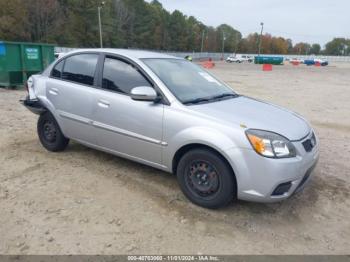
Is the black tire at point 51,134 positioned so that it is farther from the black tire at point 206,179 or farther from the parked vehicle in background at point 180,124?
the black tire at point 206,179

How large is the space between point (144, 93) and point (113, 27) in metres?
71.2

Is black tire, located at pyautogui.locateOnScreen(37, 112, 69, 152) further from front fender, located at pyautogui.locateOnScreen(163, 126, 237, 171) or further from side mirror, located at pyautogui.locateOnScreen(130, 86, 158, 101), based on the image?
front fender, located at pyautogui.locateOnScreen(163, 126, 237, 171)

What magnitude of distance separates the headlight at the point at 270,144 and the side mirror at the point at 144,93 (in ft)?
3.81

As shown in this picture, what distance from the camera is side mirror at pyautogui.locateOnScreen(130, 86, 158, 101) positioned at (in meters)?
3.71

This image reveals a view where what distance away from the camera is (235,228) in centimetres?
329

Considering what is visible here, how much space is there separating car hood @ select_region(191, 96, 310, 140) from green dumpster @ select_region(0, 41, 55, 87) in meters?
11.4

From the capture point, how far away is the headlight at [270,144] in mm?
3193

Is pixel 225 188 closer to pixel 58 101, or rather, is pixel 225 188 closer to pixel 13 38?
pixel 58 101

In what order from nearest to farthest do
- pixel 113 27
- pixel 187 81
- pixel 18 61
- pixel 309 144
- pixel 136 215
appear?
pixel 136 215 → pixel 309 144 → pixel 187 81 → pixel 18 61 → pixel 113 27

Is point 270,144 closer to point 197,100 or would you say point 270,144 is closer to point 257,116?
point 257,116

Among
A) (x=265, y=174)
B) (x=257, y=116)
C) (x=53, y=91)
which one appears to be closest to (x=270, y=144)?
(x=265, y=174)

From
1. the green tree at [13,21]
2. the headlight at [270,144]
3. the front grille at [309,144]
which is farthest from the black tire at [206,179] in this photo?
the green tree at [13,21]

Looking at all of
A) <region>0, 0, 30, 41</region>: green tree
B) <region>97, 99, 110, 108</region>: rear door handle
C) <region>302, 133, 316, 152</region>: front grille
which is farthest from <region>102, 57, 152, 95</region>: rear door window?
<region>0, 0, 30, 41</region>: green tree

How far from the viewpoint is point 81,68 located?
4676 millimetres
